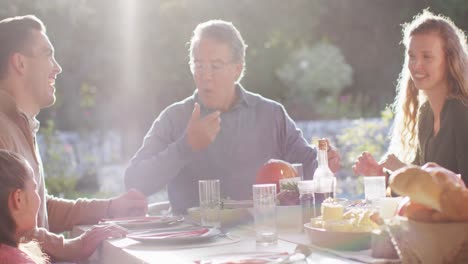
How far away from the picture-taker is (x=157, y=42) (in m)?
8.91

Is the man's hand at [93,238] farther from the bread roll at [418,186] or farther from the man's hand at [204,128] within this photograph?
the bread roll at [418,186]

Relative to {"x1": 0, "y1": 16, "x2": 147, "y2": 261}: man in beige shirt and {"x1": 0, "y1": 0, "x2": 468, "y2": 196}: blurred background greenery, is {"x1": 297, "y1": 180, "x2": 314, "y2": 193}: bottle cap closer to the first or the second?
{"x1": 0, "y1": 16, "x2": 147, "y2": 261}: man in beige shirt

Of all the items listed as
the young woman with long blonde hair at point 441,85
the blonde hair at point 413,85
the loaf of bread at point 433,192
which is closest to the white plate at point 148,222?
the young woman with long blonde hair at point 441,85

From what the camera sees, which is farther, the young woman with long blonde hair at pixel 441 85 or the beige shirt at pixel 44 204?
the young woman with long blonde hair at pixel 441 85

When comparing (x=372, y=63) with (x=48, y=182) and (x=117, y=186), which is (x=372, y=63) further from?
(x=48, y=182)

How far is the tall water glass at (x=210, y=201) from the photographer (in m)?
2.47

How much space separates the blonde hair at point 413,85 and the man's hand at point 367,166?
570 millimetres

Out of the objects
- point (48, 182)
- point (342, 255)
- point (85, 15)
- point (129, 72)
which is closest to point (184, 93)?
point (129, 72)

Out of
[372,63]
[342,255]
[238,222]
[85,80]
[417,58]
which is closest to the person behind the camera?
[342,255]

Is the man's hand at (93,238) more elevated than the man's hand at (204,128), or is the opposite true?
the man's hand at (204,128)

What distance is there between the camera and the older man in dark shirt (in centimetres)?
328

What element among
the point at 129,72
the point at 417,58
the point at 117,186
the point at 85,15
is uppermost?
the point at 85,15

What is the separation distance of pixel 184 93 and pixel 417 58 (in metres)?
6.34

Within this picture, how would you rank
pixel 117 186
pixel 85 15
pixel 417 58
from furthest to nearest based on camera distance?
pixel 85 15, pixel 117 186, pixel 417 58
